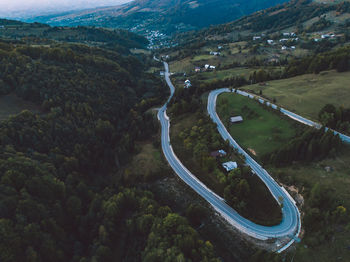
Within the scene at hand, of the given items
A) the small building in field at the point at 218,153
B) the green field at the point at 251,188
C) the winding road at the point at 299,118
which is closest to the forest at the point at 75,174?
the green field at the point at 251,188

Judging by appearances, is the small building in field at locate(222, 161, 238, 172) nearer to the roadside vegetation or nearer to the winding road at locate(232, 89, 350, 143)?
the roadside vegetation

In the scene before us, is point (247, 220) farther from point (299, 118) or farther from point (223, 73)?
point (223, 73)

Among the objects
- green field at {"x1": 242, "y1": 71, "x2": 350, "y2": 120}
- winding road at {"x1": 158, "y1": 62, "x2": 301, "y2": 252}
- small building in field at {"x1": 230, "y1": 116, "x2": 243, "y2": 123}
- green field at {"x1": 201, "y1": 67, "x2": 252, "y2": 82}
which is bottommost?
winding road at {"x1": 158, "y1": 62, "x2": 301, "y2": 252}

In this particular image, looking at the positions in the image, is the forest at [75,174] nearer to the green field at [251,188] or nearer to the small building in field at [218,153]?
the green field at [251,188]

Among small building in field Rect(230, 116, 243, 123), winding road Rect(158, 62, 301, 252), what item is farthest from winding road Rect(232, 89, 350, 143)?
winding road Rect(158, 62, 301, 252)

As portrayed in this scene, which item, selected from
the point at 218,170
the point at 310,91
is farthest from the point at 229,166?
the point at 310,91

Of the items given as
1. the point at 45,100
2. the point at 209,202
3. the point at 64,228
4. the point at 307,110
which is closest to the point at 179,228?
the point at 209,202
